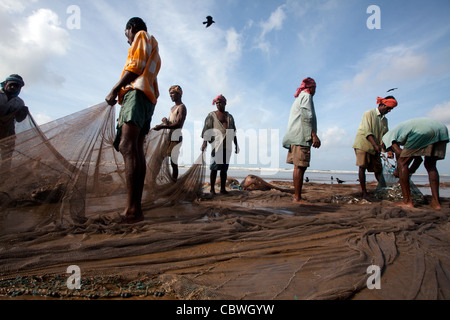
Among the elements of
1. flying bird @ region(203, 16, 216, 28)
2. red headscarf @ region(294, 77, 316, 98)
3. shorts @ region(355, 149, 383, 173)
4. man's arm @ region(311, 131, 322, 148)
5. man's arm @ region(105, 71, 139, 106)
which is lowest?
shorts @ region(355, 149, 383, 173)

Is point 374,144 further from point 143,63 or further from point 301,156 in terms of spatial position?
point 143,63

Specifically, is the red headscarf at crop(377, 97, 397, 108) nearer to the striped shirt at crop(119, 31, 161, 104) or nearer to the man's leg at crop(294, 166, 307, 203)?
the man's leg at crop(294, 166, 307, 203)

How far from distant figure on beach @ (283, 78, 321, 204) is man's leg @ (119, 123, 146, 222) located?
2.82 metres

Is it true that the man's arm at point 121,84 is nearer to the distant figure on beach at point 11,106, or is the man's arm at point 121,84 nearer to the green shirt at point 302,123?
the distant figure on beach at point 11,106

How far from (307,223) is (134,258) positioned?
66.7 inches

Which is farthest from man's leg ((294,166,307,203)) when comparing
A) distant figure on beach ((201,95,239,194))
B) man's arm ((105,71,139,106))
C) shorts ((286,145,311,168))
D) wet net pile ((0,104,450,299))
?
man's arm ((105,71,139,106))

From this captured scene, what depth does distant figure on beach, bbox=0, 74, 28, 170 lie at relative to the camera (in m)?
3.42

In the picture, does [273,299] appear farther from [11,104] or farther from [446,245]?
[11,104]

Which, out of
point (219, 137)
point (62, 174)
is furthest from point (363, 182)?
point (62, 174)

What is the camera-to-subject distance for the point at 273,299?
105cm

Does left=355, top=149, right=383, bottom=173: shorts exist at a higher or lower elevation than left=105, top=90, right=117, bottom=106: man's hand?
lower

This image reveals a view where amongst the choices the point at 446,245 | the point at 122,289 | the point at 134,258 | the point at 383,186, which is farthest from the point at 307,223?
the point at 383,186

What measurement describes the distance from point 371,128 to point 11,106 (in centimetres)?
710

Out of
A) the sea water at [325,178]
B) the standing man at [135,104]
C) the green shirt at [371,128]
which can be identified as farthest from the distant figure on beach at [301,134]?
the sea water at [325,178]
